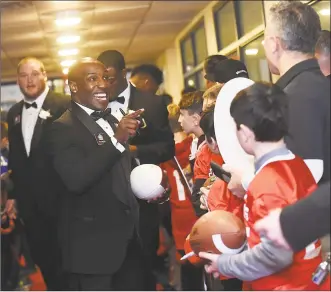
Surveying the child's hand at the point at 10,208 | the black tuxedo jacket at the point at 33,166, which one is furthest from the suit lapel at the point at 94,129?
the child's hand at the point at 10,208

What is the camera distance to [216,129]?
8.33 ft

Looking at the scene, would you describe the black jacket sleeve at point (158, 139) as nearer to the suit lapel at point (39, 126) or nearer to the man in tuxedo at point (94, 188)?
the man in tuxedo at point (94, 188)

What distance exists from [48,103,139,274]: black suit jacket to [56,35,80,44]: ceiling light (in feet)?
21.2

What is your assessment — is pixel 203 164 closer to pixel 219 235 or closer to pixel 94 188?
pixel 94 188

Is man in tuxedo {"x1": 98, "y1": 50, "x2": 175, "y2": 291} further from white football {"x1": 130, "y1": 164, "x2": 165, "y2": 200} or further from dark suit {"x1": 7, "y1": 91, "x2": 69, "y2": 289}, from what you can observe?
dark suit {"x1": 7, "y1": 91, "x2": 69, "y2": 289}

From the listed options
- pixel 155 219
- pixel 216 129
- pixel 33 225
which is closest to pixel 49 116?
pixel 33 225

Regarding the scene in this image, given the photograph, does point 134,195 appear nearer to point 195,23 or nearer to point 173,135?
point 173,135

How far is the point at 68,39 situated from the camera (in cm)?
972

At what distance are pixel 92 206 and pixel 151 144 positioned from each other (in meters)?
0.59

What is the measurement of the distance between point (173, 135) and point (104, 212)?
2.43 feet

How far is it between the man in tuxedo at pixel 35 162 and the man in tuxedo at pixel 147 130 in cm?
68

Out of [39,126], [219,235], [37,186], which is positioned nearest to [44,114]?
[39,126]

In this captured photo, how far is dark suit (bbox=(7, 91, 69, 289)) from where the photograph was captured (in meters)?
4.20

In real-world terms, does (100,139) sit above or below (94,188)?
above
